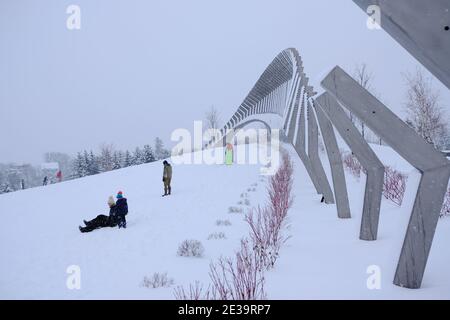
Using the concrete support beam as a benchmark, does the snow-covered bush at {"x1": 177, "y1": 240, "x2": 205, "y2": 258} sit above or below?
below

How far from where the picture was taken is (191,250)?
4898 millimetres

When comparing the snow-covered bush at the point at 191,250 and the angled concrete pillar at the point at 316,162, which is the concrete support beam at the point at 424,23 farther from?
the angled concrete pillar at the point at 316,162

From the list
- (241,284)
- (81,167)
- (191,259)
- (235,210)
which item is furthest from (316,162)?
(81,167)

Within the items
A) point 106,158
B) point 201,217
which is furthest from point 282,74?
point 106,158

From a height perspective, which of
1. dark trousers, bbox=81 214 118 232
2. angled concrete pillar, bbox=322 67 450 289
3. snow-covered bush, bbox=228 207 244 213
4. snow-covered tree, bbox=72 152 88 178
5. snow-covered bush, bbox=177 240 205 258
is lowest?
snow-covered bush, bbox=177 240 205 258

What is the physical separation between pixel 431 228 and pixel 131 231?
20.4 ft

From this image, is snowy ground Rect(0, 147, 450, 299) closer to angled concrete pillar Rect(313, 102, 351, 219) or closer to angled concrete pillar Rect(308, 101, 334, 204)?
angled concrete pillar Rect(313, 102, 351, 219)

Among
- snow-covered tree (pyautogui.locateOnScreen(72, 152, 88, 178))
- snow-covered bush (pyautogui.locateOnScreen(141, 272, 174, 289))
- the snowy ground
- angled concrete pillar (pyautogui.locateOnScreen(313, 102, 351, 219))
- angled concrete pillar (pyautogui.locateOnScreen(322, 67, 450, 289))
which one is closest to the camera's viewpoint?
angled concrete pillar (pyautogui.locateOnScreen(322, 67, 450, 289))

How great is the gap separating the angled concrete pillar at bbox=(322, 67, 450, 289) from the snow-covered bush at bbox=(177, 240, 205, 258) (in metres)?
2.82

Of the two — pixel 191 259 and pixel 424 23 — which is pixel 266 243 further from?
pixel 424 23

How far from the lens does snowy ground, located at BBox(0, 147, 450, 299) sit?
327 cm

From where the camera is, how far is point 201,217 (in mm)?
8055

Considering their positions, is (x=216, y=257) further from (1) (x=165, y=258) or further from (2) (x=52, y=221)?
(2) (x=52, y=221)

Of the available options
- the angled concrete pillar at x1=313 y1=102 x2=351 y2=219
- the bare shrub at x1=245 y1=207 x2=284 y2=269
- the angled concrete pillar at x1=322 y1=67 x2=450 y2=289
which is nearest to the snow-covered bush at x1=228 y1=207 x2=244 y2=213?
the angled concrete pillar at x1=313 y1=102 x2=351 y2=219
